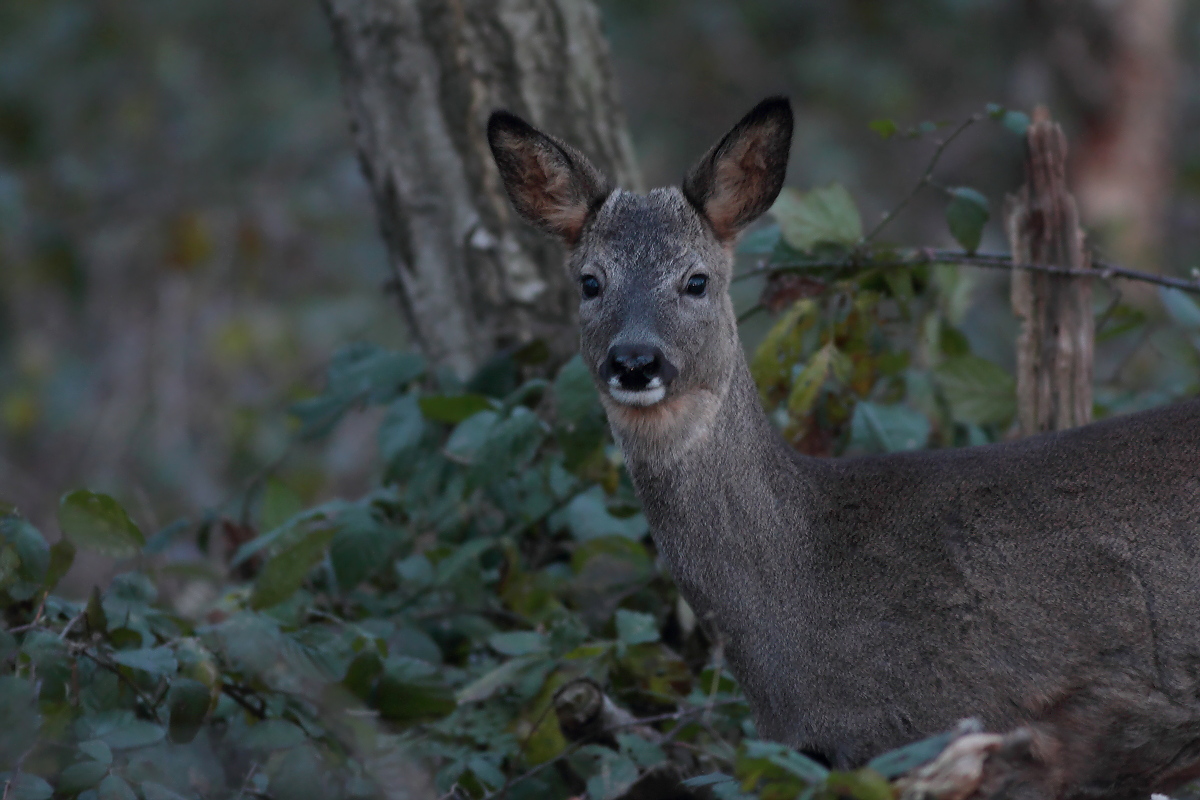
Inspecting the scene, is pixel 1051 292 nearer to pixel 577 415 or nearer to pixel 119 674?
pixel 577 415

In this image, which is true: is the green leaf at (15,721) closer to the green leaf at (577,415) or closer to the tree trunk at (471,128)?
the green leaf at (577,415)

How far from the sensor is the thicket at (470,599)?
385 centimetres

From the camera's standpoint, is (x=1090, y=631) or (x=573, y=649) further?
(x=573, y=649)

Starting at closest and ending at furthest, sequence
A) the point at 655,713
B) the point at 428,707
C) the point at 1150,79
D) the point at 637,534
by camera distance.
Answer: the point at 428,707 < the point at 655,713 < the point at 637,534 < the point at 1150,79

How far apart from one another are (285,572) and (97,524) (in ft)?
2.51

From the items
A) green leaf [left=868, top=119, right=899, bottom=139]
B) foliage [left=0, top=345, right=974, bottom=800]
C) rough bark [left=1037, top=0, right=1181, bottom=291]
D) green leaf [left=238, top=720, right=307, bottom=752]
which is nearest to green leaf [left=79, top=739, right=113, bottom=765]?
foliage [left=0, top=345, right=974, bottom=800]

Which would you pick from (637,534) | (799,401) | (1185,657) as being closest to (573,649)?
(637,534)

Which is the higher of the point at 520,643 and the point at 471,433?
the point at 471,433

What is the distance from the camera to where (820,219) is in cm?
522

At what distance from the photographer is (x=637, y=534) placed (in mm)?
5527

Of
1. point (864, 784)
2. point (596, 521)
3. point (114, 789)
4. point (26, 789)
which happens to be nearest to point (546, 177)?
point (596, 521)

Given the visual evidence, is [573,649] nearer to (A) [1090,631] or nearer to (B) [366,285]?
(A) [1090,631]

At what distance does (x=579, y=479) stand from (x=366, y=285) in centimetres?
681

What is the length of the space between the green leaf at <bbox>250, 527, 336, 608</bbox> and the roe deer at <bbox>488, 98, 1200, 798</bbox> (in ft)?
3.77
